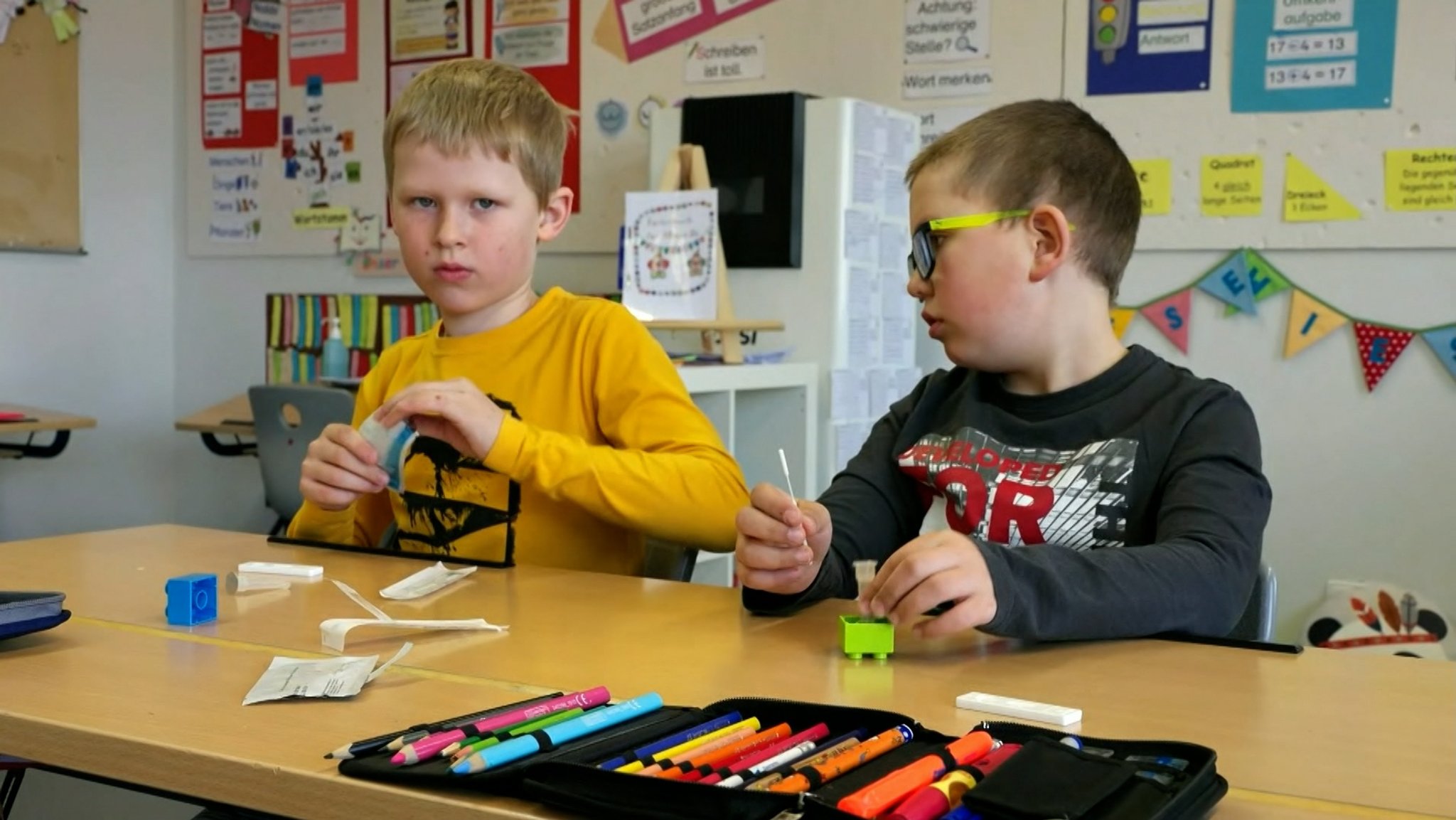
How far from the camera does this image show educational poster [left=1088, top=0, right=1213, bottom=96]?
124 inches

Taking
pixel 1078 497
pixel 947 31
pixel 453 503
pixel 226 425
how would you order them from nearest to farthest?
pixel 1078 497, pixel 453 503, pixel 947 31, pixel 226 425

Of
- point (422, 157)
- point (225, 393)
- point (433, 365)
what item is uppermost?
point (422, 157)

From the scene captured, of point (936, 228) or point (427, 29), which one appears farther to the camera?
point (427, 29)

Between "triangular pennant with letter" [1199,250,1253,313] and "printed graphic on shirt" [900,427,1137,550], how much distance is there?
1.90 meters

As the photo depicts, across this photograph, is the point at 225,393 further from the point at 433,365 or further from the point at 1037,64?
the point at 433,365

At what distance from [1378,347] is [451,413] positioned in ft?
7.51

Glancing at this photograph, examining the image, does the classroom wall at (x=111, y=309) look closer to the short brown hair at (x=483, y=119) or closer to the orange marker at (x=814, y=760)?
A: the short brown hair at (x=483, y=119)

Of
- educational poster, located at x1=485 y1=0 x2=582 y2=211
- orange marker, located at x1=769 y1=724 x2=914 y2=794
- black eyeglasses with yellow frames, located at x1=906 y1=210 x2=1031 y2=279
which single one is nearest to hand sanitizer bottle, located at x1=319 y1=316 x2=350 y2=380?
educational poster, located at x1=485 y1=0 x2=582 y2=211

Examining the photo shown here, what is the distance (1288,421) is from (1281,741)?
2.47m

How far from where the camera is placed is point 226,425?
4.07 metres

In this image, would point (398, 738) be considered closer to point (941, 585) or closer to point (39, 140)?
point (941, 585)

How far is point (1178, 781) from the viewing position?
69 centimetres

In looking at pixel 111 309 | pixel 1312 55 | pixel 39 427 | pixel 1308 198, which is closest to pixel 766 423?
pixel 1308 198

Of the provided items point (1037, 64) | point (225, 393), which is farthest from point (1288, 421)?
point (225, 393)
